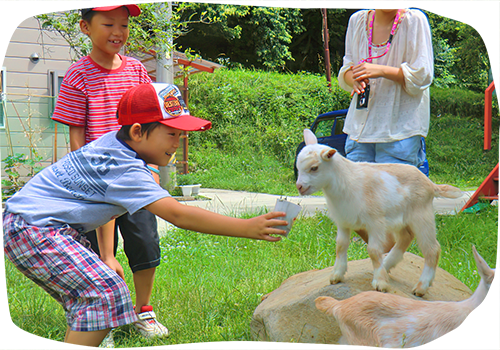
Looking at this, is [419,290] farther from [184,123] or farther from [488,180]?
[184,123]

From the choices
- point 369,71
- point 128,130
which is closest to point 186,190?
point 128,130

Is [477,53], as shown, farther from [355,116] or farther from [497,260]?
[497,260]

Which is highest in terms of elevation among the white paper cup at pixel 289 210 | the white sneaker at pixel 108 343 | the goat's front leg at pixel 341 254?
the white paper cup at pixel 289 210

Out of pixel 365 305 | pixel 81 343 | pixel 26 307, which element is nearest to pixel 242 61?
pixel 365 305

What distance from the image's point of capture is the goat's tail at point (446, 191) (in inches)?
69.4

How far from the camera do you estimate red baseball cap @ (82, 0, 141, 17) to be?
6.93ft

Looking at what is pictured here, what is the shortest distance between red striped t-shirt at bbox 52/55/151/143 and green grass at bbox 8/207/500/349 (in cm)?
101

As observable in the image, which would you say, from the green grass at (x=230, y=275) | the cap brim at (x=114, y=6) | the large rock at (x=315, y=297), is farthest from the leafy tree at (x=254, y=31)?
the large rock at (x=315, y=297)

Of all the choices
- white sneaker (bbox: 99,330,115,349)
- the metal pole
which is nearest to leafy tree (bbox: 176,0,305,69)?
the metal pole

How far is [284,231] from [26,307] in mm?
1845

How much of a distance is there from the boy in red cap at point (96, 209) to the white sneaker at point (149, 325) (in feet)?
1.57

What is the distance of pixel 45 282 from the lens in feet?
5.96

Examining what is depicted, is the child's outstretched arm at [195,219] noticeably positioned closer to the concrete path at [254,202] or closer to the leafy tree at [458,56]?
the concrete path at [254,202]

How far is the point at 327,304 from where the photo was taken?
175 cm
